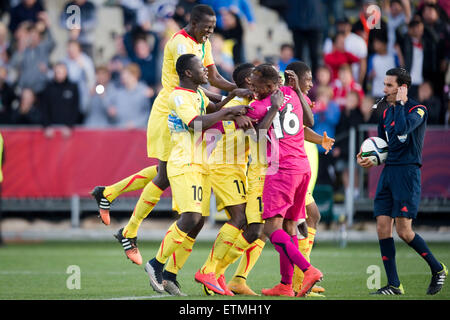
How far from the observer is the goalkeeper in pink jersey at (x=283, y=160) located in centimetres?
845

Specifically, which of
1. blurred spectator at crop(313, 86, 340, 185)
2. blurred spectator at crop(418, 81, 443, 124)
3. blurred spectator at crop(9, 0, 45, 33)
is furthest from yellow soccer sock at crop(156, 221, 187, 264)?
blurred spectator at crop(9, 0, 45, 33)

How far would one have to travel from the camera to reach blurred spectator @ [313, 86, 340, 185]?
620 inches

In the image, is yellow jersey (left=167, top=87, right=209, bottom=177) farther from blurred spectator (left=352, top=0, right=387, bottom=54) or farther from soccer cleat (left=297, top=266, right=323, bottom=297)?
blurred spectator (left=352, top=0, right=387, bottom=54)

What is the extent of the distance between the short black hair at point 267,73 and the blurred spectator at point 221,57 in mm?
8110

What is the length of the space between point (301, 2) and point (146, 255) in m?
6.86

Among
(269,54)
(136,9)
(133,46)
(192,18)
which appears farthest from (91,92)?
(192,18)

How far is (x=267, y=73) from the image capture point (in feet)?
28.2

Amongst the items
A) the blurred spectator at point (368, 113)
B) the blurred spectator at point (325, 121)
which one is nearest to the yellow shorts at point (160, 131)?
the blurred spectator at point (325, 121)

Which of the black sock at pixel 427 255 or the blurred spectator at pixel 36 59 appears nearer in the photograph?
the black sock at pixel 427 255

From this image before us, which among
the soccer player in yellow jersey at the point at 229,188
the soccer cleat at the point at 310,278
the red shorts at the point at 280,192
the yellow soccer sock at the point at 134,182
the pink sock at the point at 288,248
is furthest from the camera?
the yellow soccer sock at the point at 134,182

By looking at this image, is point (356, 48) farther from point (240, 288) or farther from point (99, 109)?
point (240, 288)

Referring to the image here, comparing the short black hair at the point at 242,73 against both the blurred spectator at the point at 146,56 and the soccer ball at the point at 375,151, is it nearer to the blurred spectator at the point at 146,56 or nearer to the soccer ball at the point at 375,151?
the soccer ball at the point at 375,151
